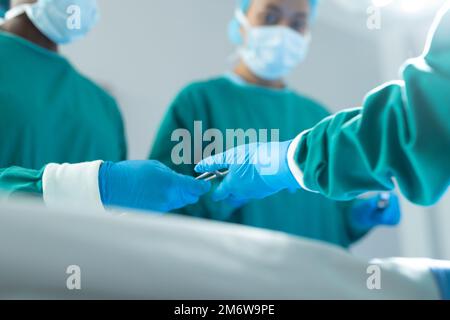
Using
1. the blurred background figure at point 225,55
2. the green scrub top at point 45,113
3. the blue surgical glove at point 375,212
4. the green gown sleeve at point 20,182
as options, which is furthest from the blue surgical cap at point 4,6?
the blue surgical glove at point 375,212

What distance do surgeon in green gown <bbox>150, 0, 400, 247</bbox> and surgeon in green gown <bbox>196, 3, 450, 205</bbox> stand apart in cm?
65

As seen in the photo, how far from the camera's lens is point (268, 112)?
1635 millimetres

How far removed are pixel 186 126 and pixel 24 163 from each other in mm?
485

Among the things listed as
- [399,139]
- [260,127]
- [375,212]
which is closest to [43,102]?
[260,127]

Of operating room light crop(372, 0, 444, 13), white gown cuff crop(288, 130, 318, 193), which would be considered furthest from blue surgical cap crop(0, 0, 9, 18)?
operating room light crop(372, 0, 444, 13)

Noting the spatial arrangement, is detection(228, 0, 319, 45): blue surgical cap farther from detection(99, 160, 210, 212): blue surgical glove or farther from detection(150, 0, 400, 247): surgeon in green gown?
detection(99, 160, 210, 212): blue surgical glove

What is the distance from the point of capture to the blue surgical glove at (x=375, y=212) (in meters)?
1.58

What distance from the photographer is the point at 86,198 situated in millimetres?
880

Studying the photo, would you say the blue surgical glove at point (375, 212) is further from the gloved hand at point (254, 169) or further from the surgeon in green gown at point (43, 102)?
the surgeon in green gown at point (43, 102)

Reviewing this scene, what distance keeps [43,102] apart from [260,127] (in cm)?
65

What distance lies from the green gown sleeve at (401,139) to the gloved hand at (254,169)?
0.44 ft

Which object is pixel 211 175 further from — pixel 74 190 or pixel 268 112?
pixel 268 112

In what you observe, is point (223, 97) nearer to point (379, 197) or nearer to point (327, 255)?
point (379, 197)
